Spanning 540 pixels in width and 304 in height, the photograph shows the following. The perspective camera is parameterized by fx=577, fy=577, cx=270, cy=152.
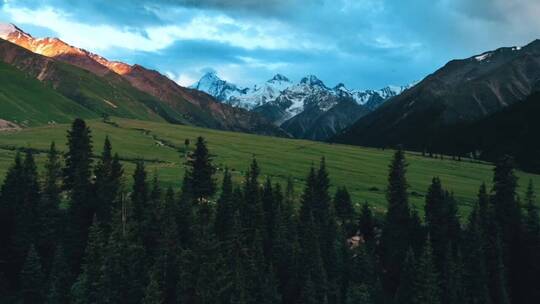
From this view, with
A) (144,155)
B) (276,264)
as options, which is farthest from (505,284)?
(144,155)

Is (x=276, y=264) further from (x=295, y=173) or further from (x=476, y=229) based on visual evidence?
(x=295, y=173)

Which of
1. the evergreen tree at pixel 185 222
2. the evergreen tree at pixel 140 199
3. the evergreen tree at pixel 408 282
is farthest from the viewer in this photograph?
the evergreen tree at pixel 140 199

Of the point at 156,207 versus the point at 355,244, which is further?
the point at 355,244

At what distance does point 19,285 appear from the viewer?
89.2 metres

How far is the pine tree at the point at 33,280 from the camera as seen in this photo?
79000 mm

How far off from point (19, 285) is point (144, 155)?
7526cm

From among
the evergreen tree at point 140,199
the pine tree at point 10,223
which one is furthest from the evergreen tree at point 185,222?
the pine tree at point 10,223

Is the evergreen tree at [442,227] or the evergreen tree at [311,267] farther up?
the evergreen tree at [442,227]

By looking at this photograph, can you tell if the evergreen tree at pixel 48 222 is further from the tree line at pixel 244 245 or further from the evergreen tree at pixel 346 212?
the evergreen tree at pixel 346 212

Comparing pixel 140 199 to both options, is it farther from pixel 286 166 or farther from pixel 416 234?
pixel 286 166

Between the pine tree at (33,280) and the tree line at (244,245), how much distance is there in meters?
0.17

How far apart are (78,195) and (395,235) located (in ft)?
172

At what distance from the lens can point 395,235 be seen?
307ft

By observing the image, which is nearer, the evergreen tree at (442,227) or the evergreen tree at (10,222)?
the evergreen tree at (10,222)
